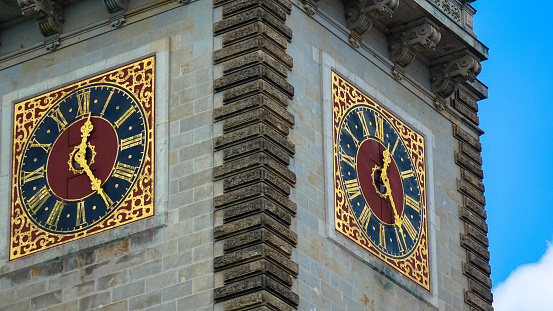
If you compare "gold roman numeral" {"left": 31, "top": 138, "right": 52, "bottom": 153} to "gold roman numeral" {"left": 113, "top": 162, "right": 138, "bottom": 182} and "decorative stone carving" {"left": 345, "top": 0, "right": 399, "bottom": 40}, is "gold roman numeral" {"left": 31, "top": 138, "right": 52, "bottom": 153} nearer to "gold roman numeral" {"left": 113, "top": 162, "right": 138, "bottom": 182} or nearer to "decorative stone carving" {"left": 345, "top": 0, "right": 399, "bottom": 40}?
"gold roman numeral" {"left": 113, "top": 162, "right": 138, "bottom": 182}

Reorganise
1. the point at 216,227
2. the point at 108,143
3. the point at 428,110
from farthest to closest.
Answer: the point at 428,110 < the point at 108,143 < the point at 216,227

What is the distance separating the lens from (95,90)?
35469 millimetres

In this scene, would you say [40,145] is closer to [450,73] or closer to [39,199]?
[39,199]

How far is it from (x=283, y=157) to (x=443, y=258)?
489 centimetres

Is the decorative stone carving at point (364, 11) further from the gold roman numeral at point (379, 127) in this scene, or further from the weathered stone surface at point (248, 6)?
the weathered stone surface at point (248, 6)

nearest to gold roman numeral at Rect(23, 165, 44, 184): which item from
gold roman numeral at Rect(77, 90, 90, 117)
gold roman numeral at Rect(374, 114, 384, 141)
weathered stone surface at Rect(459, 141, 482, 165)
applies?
gold roman numeral at Rect(77, 90, 90, 117)

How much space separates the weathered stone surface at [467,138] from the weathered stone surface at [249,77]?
19.3 ft

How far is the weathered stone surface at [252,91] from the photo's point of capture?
33.6 m

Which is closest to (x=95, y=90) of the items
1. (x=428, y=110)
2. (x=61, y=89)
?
(x=61, y=89)

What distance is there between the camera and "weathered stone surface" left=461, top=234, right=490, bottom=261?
124ft

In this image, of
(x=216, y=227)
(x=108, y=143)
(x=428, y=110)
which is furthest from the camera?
(x=428, y=110)

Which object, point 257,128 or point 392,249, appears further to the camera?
point 392,249

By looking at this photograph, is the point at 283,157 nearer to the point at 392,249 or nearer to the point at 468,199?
the point at 392,249

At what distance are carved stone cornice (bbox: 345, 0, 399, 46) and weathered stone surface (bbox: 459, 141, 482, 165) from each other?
10.8 ft
